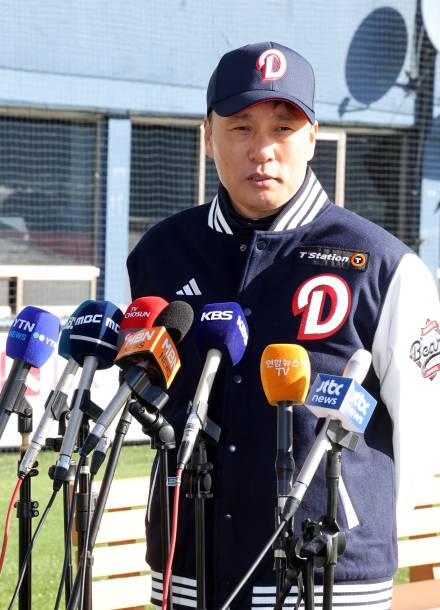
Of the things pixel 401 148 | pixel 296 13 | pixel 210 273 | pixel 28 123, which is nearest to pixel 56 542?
pixel 210 273

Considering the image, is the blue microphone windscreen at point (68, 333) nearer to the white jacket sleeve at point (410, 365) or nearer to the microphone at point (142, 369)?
the microphone at point (142, 369)

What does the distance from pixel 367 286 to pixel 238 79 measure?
56 cm

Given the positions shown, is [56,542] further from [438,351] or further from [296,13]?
[296,13]

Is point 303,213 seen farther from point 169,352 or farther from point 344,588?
point 344,588

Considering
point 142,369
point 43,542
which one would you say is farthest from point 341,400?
point 43,542

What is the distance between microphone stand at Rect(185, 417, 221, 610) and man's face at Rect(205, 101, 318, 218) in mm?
→ 666

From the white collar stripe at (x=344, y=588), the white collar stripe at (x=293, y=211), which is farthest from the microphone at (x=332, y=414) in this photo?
the white collar stripe at (x=293, y=211)

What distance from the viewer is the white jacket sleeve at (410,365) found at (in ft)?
8.49

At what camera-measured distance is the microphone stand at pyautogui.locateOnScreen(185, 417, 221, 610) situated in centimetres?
224

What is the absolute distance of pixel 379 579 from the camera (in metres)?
2.62

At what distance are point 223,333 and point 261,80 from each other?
0.69 metres

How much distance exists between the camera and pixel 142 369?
7.34ft

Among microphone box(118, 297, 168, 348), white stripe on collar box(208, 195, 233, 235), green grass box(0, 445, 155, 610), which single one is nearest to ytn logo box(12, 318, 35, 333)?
microphone box(118, 297, 168, 348)

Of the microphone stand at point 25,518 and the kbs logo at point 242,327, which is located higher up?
the kbs logo at point 242,327
